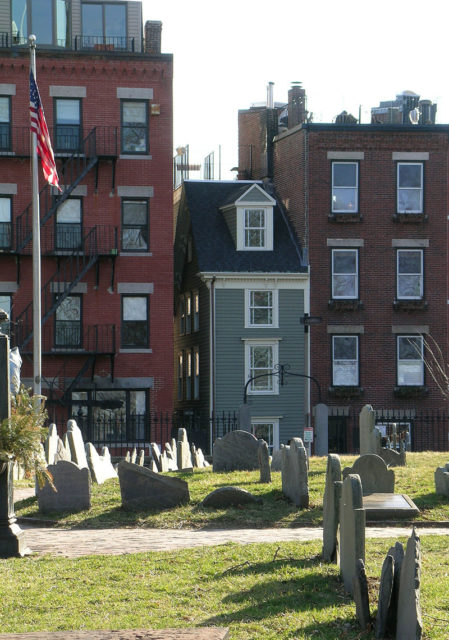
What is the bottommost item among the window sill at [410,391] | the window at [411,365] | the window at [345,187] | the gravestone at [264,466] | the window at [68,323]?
the gravestone at [264,466]

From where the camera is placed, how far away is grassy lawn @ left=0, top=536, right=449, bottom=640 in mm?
9875

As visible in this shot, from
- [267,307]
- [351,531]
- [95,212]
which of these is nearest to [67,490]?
[351,531]

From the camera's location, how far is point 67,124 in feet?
137

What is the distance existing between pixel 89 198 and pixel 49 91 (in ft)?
12.7

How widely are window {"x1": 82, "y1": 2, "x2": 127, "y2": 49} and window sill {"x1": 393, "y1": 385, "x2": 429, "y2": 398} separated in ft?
51.3

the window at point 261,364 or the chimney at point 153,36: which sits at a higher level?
the chimney at point 153,36

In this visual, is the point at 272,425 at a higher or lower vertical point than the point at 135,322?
lower

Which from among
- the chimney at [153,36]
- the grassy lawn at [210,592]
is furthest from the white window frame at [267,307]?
the grassy lawn at [210,592]

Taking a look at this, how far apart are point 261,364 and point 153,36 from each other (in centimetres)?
1224

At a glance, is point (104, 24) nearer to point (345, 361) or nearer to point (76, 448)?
point (345, 361)

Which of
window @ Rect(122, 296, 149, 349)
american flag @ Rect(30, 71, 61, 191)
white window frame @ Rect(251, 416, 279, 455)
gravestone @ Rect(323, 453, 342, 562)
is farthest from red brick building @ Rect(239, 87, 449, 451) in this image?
gravestone @ Rect(323, 453, 342, 562)

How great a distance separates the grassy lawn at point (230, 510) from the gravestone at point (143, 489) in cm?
17

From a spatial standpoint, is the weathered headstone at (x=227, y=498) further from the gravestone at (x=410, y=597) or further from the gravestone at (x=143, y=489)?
the gravestone at (x=410, y=597)

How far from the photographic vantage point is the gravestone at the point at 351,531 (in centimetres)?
1092
